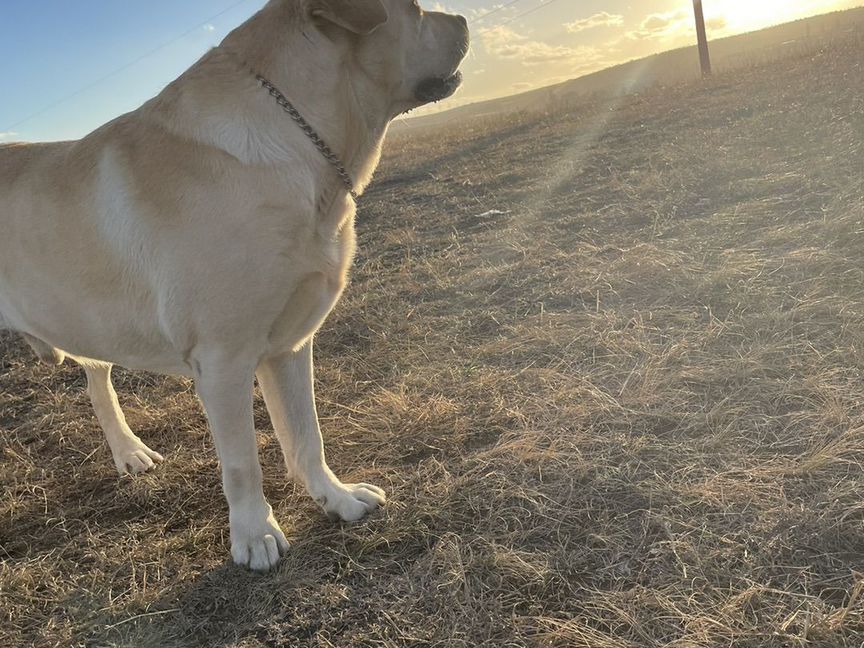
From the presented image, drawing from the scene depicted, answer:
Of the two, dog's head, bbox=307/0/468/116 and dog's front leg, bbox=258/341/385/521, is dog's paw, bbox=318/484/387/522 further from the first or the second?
dog's head, bbox=307/0/468/116

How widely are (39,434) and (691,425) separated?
126 inches

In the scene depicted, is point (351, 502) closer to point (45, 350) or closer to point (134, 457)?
point (134, 457)

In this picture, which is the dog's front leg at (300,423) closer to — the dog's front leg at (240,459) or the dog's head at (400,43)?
the dog's front leg at (240,459)

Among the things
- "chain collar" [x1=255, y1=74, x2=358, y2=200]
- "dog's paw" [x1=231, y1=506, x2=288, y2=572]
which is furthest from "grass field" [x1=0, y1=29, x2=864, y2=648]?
"chain collar" [x1=255, y1=74, x2=358, y2=200]

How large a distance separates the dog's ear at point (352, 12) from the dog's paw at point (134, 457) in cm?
206

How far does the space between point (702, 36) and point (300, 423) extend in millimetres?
19512

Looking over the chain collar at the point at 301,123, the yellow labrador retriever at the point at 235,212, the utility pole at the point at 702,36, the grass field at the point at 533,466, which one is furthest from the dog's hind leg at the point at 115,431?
the utility pole at the point at 702,36

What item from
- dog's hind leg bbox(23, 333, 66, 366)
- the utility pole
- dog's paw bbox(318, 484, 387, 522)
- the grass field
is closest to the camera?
the grass field

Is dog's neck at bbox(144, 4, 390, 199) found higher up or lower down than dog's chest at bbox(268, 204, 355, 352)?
higher up

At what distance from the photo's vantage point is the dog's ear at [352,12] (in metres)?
2.03

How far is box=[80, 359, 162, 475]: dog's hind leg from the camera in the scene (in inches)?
111

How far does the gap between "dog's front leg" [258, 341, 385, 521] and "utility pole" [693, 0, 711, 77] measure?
59.5ft

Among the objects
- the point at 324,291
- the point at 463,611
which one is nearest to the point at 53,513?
the point at 324,291

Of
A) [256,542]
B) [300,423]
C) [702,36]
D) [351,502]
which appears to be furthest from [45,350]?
[702,36]
